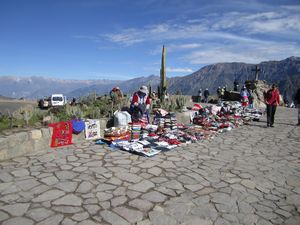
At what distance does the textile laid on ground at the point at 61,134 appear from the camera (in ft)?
21.7

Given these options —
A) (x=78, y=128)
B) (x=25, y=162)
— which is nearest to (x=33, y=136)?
(x=25, y=162)

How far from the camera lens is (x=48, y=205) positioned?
144 inches

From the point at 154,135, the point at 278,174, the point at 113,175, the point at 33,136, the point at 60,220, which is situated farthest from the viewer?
the point at 154,135

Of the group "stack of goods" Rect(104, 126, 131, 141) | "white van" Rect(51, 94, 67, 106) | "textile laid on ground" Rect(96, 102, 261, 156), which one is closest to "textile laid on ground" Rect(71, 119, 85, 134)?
"textile laid on ground" Rect(96, 102, 261, 156)

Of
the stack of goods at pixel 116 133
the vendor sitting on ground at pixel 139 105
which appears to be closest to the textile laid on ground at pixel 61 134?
the stack of goods at pixel 116 133

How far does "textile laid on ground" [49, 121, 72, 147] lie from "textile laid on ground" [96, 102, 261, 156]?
3.03 feet

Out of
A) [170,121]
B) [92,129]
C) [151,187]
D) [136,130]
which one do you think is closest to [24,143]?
[92,129]

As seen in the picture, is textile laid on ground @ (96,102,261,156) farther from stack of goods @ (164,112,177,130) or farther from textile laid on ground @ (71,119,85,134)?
textile laid on ground @ (71,119,85,134)

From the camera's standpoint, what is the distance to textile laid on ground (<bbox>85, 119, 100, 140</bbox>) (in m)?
7.45

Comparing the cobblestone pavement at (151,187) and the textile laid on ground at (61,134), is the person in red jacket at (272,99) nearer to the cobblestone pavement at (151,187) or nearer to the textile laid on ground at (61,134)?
the cobblestone pavement at (151,187)

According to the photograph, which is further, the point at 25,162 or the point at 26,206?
the point at 25,162

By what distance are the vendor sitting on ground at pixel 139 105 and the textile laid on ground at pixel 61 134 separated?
9.13 ft

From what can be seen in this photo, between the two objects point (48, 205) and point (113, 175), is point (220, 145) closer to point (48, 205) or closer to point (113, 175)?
point (113, 175)

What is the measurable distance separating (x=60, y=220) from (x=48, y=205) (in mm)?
476
